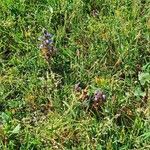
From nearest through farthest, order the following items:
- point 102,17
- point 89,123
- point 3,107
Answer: point 89,123 → point 3,107 → point 102,17

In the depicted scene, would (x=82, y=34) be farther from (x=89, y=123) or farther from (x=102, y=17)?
(x=89, y=123)

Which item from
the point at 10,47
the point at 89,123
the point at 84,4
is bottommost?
the point at 89,123

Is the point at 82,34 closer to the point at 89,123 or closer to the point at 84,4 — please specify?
the point at 84,4

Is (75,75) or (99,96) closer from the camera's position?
(99,96)

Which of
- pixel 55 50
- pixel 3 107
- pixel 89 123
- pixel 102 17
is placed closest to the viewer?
pixel 89 123

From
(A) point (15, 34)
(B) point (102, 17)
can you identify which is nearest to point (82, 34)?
(B) point (102, 17)

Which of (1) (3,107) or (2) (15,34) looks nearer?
(1) (3,107)

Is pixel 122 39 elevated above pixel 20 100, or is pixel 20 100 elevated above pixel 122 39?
pixel 122 39
